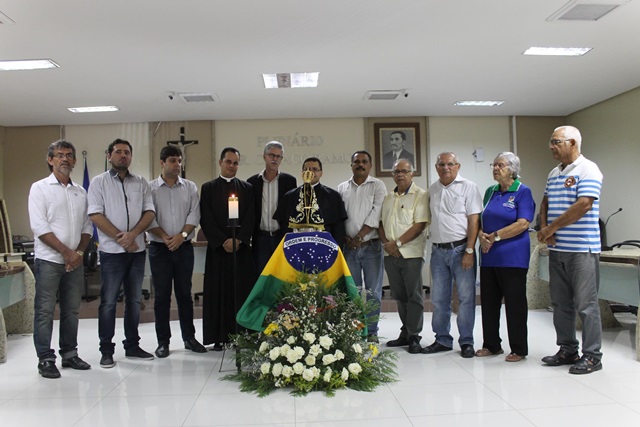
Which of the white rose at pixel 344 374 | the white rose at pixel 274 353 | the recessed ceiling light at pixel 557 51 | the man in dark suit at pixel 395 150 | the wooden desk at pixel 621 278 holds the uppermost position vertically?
the recessed ceiling light at pixel 557 51

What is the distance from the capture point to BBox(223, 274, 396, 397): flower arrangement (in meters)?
3.01

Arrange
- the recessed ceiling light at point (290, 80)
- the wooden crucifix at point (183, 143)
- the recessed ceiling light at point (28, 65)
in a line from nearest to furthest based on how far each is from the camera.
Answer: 1. the recessed ceiling light at point (28, 65)
2. the recessed ceiling light at point (290, 80)
3. the wooden crucifix at point (183, 143)

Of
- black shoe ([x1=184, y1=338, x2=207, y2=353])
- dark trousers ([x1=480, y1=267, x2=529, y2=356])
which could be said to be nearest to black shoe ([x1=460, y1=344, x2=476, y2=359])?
dark trousers ([x1=480, y1=267, x2=529, y2=356])

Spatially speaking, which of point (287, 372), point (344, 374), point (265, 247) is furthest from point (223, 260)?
point (344, 374)

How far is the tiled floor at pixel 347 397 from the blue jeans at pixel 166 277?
12.9 inches

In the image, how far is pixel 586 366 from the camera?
3361 millimetres

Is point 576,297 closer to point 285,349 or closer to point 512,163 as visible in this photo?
point 512,163

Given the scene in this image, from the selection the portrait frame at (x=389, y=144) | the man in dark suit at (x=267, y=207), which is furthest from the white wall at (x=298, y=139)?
the man in dark suit at (x=267, y=207)

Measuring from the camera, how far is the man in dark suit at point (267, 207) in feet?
13.5

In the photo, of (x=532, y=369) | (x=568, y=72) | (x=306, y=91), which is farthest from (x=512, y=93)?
(x=532, y=369)

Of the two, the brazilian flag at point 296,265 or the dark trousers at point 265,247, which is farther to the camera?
the dark trousers at point 265,247

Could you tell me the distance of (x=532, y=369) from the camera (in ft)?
11.4

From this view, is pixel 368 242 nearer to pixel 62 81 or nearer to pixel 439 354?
pixel 439 354

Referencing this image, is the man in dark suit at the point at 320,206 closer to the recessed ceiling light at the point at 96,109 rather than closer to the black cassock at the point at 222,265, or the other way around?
the black cassock at the point at 222,265
